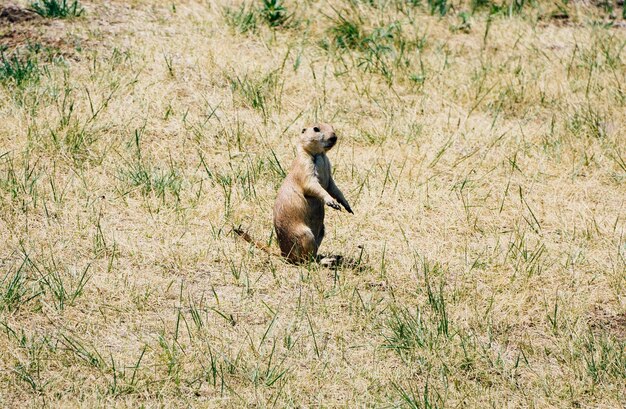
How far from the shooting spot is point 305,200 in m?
5.62

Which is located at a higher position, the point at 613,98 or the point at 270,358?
the point at 613,98

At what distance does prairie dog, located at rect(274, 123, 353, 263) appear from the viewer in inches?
219

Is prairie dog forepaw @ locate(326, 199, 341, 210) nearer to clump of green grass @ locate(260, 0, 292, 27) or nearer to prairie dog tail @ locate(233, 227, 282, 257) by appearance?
prairie dog tail @ locate(233, 227, 282, 257)

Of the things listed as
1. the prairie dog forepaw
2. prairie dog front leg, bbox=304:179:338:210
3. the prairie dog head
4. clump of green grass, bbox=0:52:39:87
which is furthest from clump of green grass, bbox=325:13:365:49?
the prairie dog forepaw

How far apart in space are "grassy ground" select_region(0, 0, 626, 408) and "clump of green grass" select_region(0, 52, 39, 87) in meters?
0.02

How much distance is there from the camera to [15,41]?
8016 millimetres

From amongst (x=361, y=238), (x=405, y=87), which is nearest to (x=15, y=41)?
(x=405, y=87)

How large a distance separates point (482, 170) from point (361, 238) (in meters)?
1.31

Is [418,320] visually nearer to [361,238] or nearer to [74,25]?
[361,238]

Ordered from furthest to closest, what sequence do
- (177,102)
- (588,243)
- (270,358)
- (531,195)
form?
(177,102), (531,195), (588,243), (270,358)

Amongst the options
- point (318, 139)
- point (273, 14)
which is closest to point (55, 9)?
point (273, 14)

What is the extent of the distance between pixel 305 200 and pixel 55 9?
374cm

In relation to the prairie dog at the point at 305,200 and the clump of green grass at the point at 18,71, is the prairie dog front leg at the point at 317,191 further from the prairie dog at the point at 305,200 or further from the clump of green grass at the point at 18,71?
the clump of green grass at the point at 18,71

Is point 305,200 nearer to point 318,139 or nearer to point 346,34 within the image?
point 318,139
